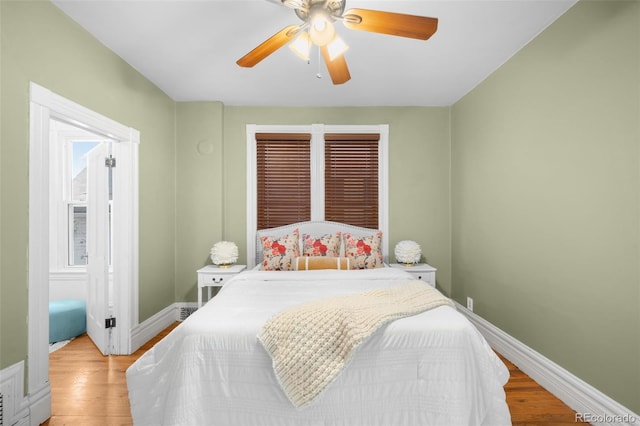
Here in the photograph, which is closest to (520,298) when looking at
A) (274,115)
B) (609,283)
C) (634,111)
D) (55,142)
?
(609,283)

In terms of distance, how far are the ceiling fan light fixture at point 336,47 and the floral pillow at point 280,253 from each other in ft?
6.60

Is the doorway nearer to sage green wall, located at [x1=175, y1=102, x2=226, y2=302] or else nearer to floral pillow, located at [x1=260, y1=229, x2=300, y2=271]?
sage green wall, located at [x1=175, y1=102, x2=226, y2=302]

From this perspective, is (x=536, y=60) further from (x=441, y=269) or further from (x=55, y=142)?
(x=55, y=142)

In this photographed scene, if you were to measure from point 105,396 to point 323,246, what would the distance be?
2234 millimetres

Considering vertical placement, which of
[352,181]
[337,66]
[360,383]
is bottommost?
[360,383]

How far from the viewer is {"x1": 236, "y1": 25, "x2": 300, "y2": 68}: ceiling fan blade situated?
171cm

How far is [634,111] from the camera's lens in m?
1.65

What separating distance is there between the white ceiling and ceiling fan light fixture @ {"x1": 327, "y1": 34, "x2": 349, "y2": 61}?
0.38m

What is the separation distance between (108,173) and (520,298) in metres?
3.82

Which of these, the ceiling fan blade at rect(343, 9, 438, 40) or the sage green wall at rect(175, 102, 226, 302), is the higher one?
the ceiling fan blade at rect(343, 9, 438, 40)

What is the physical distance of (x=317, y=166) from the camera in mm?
3869

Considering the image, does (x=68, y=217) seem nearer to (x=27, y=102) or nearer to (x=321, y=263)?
(x=27, y=102)

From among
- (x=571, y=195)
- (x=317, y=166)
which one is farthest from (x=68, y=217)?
(x=571, y=195)

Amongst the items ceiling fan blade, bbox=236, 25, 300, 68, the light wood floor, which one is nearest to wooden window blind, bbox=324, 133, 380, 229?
ceiling fan blade, bbox=236, 25, 300, 68
